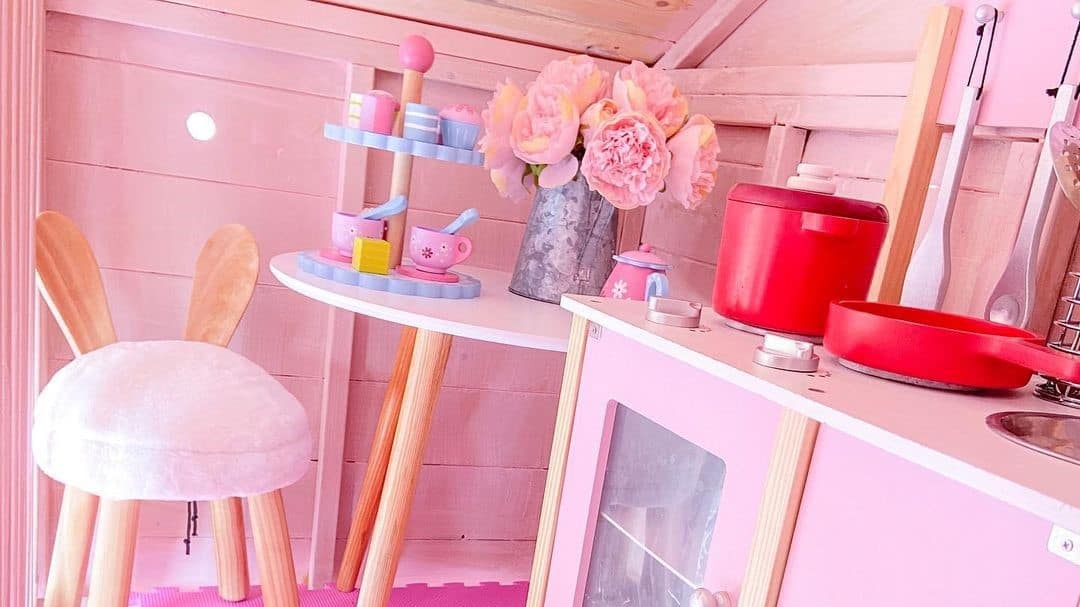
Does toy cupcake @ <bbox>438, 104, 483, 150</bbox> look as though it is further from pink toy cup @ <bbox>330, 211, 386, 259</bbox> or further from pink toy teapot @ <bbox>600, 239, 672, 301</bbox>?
pink toy teapot @ <bbox>600, 239, 672, 301</bbox>

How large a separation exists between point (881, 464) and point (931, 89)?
25.0 inches

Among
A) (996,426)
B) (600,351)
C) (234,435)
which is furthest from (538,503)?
(996,426)

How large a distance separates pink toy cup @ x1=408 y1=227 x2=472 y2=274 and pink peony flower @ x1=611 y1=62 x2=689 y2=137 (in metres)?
0.34

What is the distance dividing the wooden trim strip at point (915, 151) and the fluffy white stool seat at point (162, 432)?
82 centimetres

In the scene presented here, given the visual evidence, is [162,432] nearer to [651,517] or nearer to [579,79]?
[651,517]

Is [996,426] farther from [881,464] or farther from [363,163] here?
[363,163]

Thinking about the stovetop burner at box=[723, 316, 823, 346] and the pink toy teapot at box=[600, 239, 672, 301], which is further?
the pink toy teapot at box=[600, 239, 672, 301]

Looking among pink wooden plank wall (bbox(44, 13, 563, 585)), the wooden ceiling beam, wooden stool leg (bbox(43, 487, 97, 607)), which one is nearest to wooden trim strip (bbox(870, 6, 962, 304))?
the wooden ceiling beam

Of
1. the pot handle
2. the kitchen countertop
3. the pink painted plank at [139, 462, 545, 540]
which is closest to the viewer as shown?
the kitchen countertop

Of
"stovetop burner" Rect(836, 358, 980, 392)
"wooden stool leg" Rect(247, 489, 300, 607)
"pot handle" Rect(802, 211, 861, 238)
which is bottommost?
"wooden stool leg" Rect(247, 489, 300, 607)

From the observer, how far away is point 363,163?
1.67 m

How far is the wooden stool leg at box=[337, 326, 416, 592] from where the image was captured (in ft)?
5.22

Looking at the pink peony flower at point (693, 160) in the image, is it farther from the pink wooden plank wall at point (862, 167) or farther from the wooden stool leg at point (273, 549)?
the wooden stool leg at point (273, 549)

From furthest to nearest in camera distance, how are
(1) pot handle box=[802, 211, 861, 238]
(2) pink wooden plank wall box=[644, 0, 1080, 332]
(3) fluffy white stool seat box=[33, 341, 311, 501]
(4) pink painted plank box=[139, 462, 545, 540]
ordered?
(4) pink painted plank box=[139, 462, 545, 540]
(3) fluffy white stool seat box=[33, 341, 311, 501]
(2) pink wooden plank wall box=[644, 0, 1080, 332]
(1) pot handle box=[802, 211, 861, 238]
